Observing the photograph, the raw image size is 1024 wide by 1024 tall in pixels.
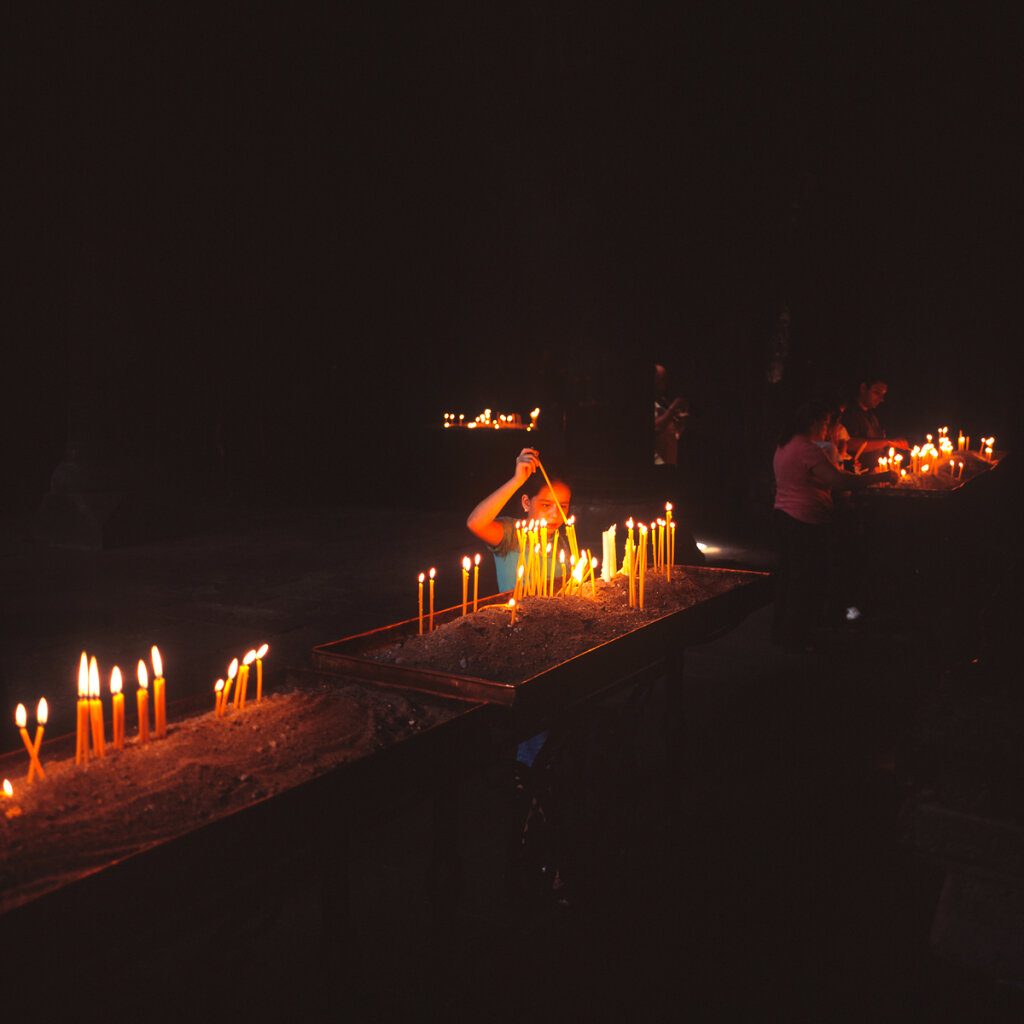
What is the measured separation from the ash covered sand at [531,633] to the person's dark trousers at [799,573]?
295 cm

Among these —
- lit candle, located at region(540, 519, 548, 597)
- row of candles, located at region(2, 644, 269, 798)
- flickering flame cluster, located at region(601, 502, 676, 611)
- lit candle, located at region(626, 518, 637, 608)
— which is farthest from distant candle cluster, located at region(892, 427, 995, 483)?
row of candles, located at region(2, 644, 269, 798)

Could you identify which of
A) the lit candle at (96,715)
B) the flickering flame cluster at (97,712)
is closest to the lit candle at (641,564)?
the flickering flame cluster at (97,712)

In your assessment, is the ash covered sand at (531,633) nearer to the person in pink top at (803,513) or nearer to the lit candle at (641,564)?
the lit candle at (641,564)

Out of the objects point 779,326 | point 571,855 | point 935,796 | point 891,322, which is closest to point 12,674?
point 571,855

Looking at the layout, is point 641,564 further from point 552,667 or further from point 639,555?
point 552,667

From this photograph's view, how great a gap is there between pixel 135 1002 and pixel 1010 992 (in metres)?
2.51

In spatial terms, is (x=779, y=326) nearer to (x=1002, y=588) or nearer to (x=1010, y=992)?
(x=1002, y=588)

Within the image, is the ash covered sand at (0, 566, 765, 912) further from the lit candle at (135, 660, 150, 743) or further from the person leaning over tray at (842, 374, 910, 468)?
the person leaning over tray at (842, 374, 910, 468)

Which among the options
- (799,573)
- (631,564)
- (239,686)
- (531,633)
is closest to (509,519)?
(631,564)

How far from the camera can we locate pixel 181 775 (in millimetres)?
1768

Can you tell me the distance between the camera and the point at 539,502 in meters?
4.35

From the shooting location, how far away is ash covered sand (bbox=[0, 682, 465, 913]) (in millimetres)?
1443

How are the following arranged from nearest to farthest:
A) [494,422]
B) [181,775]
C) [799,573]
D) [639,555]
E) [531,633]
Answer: [181,775]
[531,633]
[639,555]
[799,573]
[494,422]

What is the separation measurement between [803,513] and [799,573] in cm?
48
